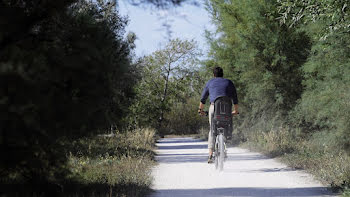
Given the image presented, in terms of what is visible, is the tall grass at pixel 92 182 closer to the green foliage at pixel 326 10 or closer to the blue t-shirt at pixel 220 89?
the blue t-shirt at pixel 220 89

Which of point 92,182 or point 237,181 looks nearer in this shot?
point 92,182

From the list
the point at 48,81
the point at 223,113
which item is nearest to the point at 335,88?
the point at 223,113

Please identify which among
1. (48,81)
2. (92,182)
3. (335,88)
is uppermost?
(335,88)

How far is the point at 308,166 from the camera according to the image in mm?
A: 10547

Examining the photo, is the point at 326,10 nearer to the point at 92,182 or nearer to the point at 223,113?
the point at 223,113

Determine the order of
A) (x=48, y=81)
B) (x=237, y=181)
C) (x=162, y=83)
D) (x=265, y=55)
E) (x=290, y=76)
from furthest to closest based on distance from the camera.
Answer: (x=162, y=83) < (x=290, y=76) < (x=265, y=55) < (x=237, y=181) < (x=48, y=81)

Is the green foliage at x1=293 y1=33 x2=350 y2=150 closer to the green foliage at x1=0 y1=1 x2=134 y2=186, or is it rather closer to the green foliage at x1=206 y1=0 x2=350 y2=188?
the green foliage at x1=206 y1=0 x2=350 y2=188

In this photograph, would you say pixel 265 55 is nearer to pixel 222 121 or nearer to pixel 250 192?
pixel 222 121

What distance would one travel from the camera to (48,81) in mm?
3113

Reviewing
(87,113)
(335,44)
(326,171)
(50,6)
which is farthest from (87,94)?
(335,44)

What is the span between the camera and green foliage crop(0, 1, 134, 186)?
276 centimetres

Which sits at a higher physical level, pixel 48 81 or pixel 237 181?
pixel 48 81

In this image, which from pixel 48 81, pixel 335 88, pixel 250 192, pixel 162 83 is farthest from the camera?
pixel 162 83

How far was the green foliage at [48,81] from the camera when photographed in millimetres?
2764
